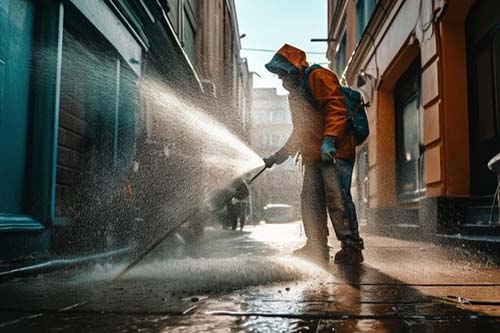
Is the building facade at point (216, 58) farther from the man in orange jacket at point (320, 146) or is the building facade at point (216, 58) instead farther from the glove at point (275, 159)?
the man in orange jacket at point (320, 146)

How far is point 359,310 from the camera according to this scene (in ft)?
6.25

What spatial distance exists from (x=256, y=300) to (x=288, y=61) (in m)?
2.59

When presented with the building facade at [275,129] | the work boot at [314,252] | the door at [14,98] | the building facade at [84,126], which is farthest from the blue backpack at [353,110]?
the building facade at [275,129]

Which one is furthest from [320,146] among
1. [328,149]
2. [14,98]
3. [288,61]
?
[14,98]

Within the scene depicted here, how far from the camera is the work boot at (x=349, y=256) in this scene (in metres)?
3.85

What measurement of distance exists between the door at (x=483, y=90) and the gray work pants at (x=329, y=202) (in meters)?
2.31

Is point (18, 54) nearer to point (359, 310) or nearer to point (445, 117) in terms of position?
point (359, 310)

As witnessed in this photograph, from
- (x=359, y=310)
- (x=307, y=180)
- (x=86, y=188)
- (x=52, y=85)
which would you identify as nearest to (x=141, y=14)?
(x=86, y=188)

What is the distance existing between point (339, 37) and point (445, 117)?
12708mm

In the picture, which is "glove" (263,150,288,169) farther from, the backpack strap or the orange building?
the orange building

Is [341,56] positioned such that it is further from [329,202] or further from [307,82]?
[329,202]

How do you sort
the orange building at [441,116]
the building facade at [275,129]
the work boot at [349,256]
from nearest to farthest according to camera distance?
the work boot at [349,256]
the orange building at [441,116]
the building facade at [275,129]

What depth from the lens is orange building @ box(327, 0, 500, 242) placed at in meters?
5.84

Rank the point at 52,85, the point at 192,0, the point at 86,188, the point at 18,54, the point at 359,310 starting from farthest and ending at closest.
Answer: the point at 192,0, the point at 86,188, the point at 52,85, the point at 18,54, the point at 359,310
